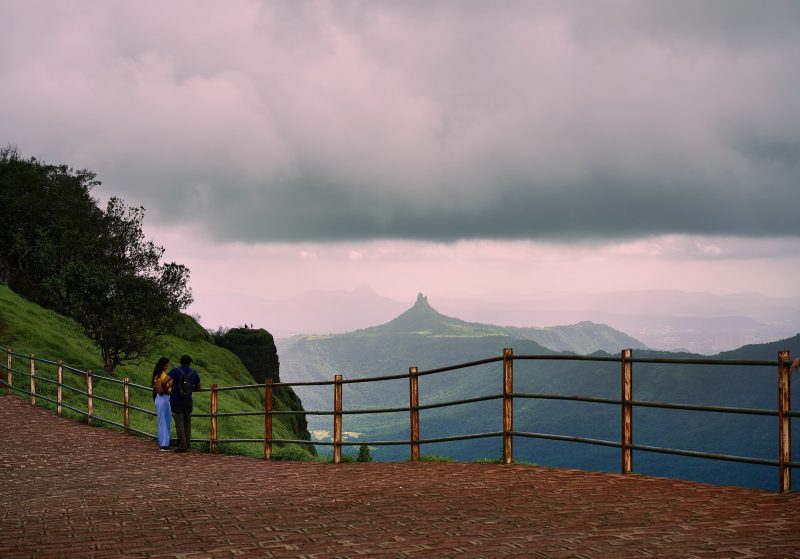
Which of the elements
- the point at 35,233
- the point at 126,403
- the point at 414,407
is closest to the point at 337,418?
the point at 414,407

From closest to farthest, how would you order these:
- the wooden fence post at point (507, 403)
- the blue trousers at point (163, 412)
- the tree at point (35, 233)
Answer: the wooden fence post at point (507, 403), the blue trousers at point (163, 412), the tree at point (35, 233)

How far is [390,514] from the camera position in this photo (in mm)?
9414

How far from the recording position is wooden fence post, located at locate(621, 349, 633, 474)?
37.8 feet

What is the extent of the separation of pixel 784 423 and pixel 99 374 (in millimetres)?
37216

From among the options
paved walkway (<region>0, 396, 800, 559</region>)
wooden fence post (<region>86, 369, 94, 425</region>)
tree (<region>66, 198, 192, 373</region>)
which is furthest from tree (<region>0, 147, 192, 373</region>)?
paved walkway (<region>0, 396, 800, 559</region>)

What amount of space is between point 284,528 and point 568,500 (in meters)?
3.42

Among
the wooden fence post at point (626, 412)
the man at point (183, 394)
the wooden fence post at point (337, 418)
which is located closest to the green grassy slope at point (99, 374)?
the man at point (183, 394)

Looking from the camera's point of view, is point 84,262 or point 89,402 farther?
point 84,262

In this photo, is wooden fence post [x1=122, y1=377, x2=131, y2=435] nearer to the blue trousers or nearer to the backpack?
the blue trousers

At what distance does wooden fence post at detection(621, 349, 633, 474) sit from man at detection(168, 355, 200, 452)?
1019 cm

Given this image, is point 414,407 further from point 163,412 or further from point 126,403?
point 126,403

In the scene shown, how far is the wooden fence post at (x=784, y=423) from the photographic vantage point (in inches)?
397

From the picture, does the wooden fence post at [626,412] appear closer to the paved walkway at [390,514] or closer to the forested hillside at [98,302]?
the paved walkway at [390,514]

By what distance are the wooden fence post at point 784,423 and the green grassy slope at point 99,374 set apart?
2098 cm
